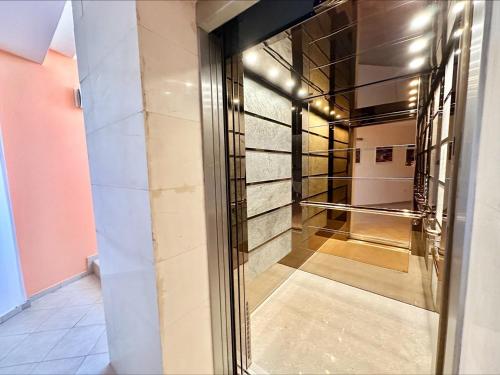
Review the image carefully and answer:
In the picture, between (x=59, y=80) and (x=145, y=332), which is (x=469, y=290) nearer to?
(x=145, y=332)

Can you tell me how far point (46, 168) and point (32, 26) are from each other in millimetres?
1144

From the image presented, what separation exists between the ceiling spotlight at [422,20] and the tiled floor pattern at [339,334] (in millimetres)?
2030

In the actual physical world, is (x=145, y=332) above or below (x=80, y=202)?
below

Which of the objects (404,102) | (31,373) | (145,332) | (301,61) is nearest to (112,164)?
(145,332)

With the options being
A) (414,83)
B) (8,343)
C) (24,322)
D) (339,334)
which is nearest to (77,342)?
(8,343)

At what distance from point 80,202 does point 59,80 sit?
125 cm

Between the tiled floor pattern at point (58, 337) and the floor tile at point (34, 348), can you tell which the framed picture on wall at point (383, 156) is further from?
the floor tile at point (34, 348)

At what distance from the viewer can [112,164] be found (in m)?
0.75

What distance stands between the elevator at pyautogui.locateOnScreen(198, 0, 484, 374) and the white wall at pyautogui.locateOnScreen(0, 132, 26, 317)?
1960 mm

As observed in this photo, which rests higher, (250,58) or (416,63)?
(416,63)

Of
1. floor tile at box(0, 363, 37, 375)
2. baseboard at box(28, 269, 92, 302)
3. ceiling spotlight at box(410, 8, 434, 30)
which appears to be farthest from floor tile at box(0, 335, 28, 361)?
ceiling spotlight at box(410, 8, 434, 30)

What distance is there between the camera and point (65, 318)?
152cm

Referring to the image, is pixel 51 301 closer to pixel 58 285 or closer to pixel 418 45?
pixel 58 285

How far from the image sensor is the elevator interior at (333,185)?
1066 millimetres
